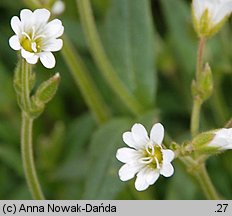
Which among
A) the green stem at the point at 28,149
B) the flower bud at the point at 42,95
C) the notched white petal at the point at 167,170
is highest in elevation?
the flower bud at the point at 42,95

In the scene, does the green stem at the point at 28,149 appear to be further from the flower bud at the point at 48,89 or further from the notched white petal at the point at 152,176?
the notched white petal at the point at 152,176

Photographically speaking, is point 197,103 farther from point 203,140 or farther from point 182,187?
point 182,187

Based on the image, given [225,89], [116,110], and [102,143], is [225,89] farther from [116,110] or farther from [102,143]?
[102,143]

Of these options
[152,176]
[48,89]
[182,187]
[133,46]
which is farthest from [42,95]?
[182,187]

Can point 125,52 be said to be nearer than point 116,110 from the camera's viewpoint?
Yes

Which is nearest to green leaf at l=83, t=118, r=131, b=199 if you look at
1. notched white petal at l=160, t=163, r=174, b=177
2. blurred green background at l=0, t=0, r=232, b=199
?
blurred green background at l=0, t=0, r=232, b=199

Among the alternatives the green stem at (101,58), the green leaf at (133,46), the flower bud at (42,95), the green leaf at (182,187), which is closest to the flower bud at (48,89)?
the flower bud at (42,95)
